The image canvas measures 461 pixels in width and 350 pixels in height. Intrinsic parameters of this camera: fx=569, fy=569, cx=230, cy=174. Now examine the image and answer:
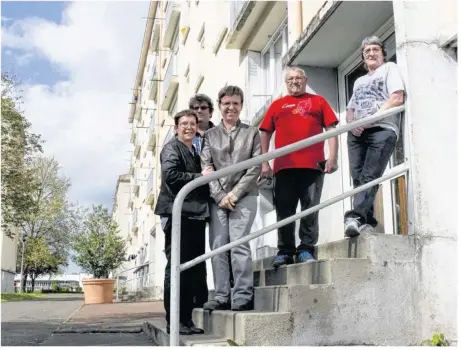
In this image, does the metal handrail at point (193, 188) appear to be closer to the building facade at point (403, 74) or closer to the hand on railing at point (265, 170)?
the building facade at point (403, 74)

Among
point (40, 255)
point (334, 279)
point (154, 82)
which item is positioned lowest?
point (334, 279)

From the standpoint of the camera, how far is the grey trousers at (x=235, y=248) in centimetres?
444

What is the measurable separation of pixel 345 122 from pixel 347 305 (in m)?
→ 3.23

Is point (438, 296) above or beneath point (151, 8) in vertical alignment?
beneath

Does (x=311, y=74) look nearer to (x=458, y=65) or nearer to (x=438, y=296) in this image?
(x=458, y=65)

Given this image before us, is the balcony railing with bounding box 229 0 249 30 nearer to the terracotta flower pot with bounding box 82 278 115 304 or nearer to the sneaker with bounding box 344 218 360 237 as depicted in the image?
the sneaker with bounding box 344 218 360 237

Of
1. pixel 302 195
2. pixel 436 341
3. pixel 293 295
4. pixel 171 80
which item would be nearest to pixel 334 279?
pixel 293 295

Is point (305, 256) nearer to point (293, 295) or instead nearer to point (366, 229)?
point (366, 229)

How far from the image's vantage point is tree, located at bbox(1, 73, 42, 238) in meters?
21.8

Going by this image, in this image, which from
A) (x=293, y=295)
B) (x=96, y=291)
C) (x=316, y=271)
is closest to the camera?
(x=293, y=295)

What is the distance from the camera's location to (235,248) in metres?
4.46

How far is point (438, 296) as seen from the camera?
4.26 meters

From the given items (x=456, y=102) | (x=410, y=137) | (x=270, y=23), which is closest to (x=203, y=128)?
(x=410, y=137)

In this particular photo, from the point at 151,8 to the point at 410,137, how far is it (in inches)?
1259
